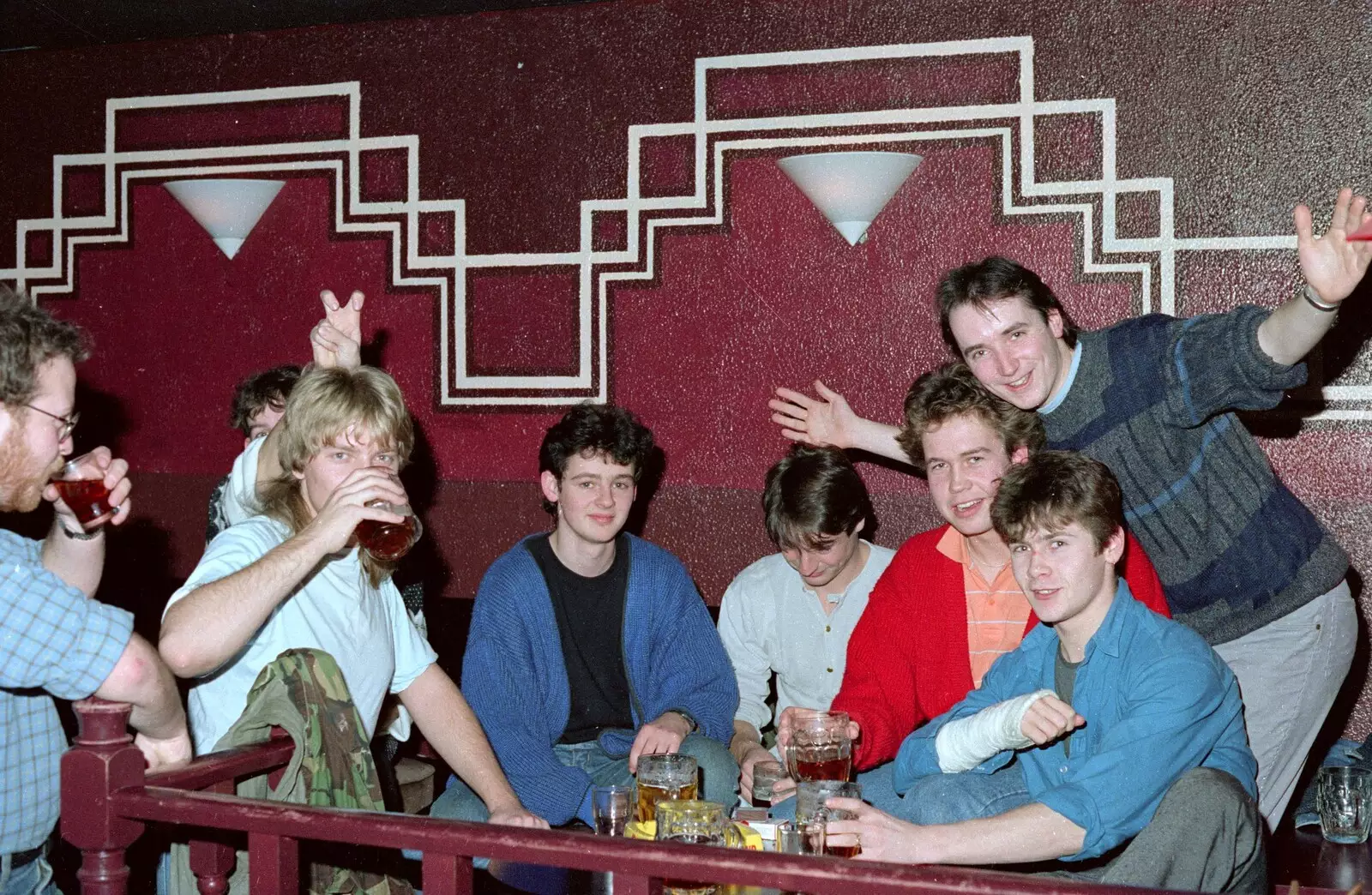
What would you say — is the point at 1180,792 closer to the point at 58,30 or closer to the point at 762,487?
the point at 762,487

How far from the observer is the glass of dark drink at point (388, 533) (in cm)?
199

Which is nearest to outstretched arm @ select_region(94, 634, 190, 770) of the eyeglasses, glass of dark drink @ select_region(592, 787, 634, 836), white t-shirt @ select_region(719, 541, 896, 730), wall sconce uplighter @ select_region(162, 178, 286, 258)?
the eyeglasses

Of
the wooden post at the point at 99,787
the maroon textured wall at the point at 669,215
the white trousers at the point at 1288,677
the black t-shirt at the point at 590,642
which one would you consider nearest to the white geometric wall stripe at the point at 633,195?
the maroon textured wall at the point at 669,215

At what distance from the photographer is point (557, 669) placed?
2994mm

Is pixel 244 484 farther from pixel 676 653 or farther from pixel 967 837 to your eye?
pixel 967 837

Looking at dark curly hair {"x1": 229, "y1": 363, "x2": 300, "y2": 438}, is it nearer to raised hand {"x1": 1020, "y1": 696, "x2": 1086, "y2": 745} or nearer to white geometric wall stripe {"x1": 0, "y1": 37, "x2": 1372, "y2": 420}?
white geometric wall stripe {"x1": 0, "y1": 37, "x2": 1372, "y2": 420}

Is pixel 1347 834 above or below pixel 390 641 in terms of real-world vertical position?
below

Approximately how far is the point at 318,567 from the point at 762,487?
161 cm

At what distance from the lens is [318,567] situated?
221 centimetres

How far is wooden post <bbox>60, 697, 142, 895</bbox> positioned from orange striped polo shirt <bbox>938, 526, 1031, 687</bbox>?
1.65m

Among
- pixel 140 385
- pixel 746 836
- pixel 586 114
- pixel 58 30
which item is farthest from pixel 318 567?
pixel 58 30

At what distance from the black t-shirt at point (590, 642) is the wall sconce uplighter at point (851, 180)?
1.15 meters

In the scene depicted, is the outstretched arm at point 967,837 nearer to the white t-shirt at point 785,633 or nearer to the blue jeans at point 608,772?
the blue jeans at point 608,772

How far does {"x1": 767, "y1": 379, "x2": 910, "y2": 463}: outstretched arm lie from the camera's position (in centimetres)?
308
